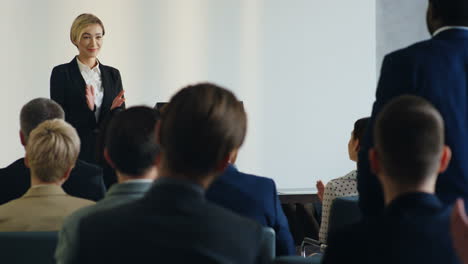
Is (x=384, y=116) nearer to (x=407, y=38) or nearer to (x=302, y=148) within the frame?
(x=302, y=148)

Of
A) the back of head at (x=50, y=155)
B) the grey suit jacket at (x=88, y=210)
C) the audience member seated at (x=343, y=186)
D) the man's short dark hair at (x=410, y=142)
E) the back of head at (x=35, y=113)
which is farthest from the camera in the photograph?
the audience member seated at (x=343, y=186)

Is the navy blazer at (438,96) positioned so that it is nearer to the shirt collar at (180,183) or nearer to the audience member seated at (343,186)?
the shirt collar at (180,183)

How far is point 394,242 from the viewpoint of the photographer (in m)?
1.47

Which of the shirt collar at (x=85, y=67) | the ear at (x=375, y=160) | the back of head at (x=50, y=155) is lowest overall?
the shirt collar at (x=85, y=67)

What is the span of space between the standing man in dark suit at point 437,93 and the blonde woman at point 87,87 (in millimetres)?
3106

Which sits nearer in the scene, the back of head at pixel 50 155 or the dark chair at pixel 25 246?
the dark chair at pixel 25 246

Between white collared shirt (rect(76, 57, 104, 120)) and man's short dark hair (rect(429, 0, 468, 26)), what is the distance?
A: 336 centimetres

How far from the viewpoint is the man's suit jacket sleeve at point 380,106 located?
216cm

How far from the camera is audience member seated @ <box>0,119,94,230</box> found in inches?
94.0

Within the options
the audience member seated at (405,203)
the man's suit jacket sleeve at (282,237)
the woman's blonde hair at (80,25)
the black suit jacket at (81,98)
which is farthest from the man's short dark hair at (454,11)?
the woman's blonde hair at (80,25)

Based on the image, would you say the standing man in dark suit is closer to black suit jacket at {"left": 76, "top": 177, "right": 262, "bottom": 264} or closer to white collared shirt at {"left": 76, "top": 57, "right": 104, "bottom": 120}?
black suit jacket at {"left": 76, "top": 177, "right": 262, "bottom": 264}

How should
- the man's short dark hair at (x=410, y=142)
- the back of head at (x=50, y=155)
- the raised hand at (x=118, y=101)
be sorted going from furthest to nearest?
1. the raised hand at (x=118, y=101)
2. the back of head at (x=50, y=155)
3. the man's short dark hair at (x=410, y=142)


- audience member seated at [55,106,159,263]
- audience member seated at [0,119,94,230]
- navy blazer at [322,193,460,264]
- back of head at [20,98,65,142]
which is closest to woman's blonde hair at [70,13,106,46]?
back of head at [20,98,65,142]

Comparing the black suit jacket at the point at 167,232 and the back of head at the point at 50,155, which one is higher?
the black suit jacket at the point at 167,232
